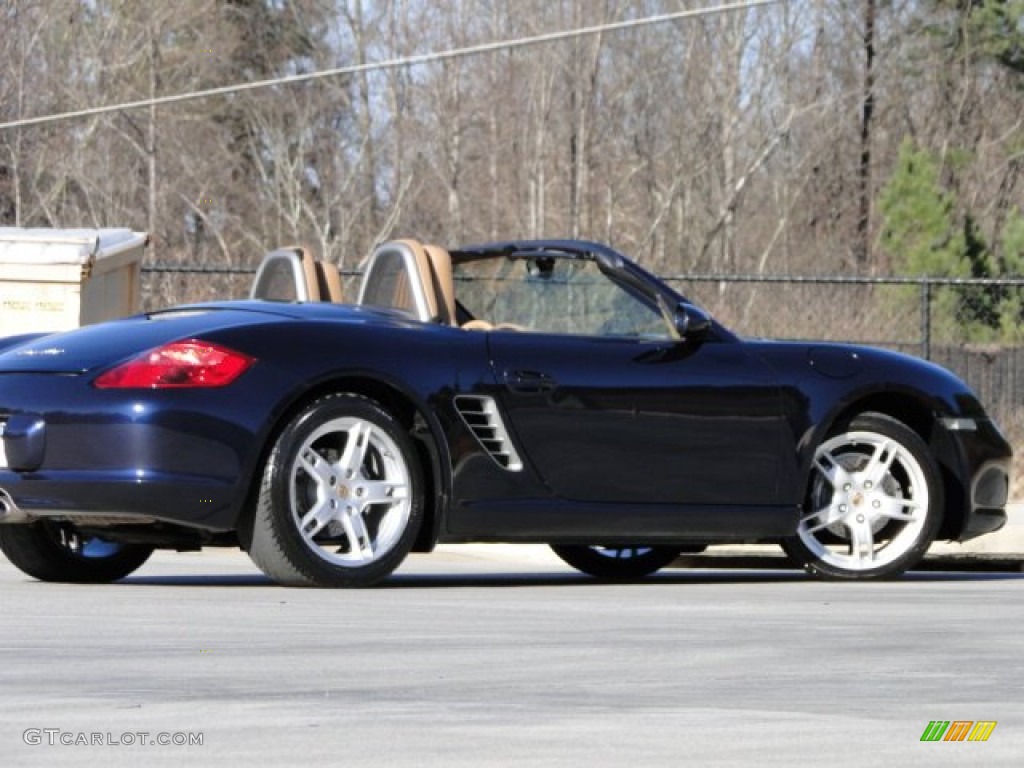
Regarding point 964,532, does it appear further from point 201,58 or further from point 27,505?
point 201,58

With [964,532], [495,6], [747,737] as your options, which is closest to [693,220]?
[495,6]

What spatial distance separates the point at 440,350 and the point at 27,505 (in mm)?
1635

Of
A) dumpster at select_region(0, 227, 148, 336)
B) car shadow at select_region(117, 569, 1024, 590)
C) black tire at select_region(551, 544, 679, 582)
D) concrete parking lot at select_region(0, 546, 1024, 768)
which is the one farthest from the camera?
dumpster at select_region(0, 227, 148, 336)

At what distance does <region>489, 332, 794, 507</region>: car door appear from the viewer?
9.45m

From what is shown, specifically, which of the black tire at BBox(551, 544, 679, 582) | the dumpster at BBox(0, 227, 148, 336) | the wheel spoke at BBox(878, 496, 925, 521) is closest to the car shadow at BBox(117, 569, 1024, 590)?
the black tire at BBox(551, 544, 679, 582)

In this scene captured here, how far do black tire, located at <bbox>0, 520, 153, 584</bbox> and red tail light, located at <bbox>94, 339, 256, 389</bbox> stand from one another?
3.85ft

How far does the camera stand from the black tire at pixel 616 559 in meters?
11.0

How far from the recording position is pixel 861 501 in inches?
Result: 400

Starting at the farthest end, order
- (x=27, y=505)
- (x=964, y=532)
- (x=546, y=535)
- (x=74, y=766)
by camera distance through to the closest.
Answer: (x=964, y=532), (x=546, y=535), (x=27, y=505), (x=74, y=766)

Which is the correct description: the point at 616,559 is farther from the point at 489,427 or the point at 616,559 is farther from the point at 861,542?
the point at 489,427

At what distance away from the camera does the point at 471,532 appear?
9.30 metres

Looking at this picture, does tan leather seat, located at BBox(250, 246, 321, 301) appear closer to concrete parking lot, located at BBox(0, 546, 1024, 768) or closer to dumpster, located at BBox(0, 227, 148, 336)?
concrete parking lot, located at BBox(0, 546, 1024, 768)

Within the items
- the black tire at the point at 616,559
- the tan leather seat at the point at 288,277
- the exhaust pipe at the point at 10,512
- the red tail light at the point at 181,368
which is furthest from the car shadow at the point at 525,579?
the tan leather seat at the point at 288,277

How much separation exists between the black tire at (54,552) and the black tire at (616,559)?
7.01 ft
